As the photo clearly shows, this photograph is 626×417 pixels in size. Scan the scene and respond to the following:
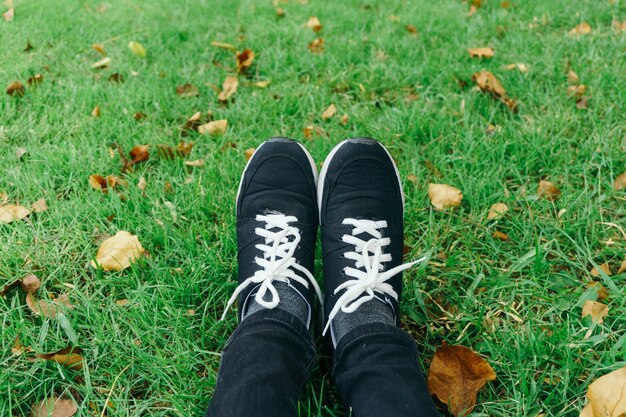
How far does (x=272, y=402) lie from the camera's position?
0.92 meters

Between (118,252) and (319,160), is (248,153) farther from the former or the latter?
(118,252)

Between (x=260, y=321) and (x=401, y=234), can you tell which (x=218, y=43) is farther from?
(x=260, y=321)

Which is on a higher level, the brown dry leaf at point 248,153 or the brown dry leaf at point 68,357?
the brown dry leaf at point 248,153

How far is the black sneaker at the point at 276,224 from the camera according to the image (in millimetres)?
1245

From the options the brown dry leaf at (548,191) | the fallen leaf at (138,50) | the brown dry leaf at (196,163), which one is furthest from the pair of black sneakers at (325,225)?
the fallen leaf at (138,50)

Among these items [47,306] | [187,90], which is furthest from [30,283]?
[187,90]

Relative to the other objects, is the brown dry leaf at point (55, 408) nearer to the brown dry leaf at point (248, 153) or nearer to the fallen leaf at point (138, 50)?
the brown dry leaf at point (248, 153)

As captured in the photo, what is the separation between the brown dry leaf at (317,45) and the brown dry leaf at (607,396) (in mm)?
1855

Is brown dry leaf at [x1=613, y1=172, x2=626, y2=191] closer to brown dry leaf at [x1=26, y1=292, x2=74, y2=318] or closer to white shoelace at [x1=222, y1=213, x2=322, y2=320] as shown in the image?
white shoelace at [x1=222, y1=213, x2=322, y2=320]

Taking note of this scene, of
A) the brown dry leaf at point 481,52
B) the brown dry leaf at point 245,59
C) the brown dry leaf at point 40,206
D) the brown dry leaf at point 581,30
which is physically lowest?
the brown dry leaf at point 40,206

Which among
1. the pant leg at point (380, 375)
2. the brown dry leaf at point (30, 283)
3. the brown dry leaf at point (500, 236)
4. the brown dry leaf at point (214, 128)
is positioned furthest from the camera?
the brown dry leaf at point (214, 128)

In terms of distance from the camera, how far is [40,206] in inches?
59.9

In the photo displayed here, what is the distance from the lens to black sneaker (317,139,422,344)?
1.22 m

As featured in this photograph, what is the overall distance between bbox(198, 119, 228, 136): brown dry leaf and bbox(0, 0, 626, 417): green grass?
1.7 inches
